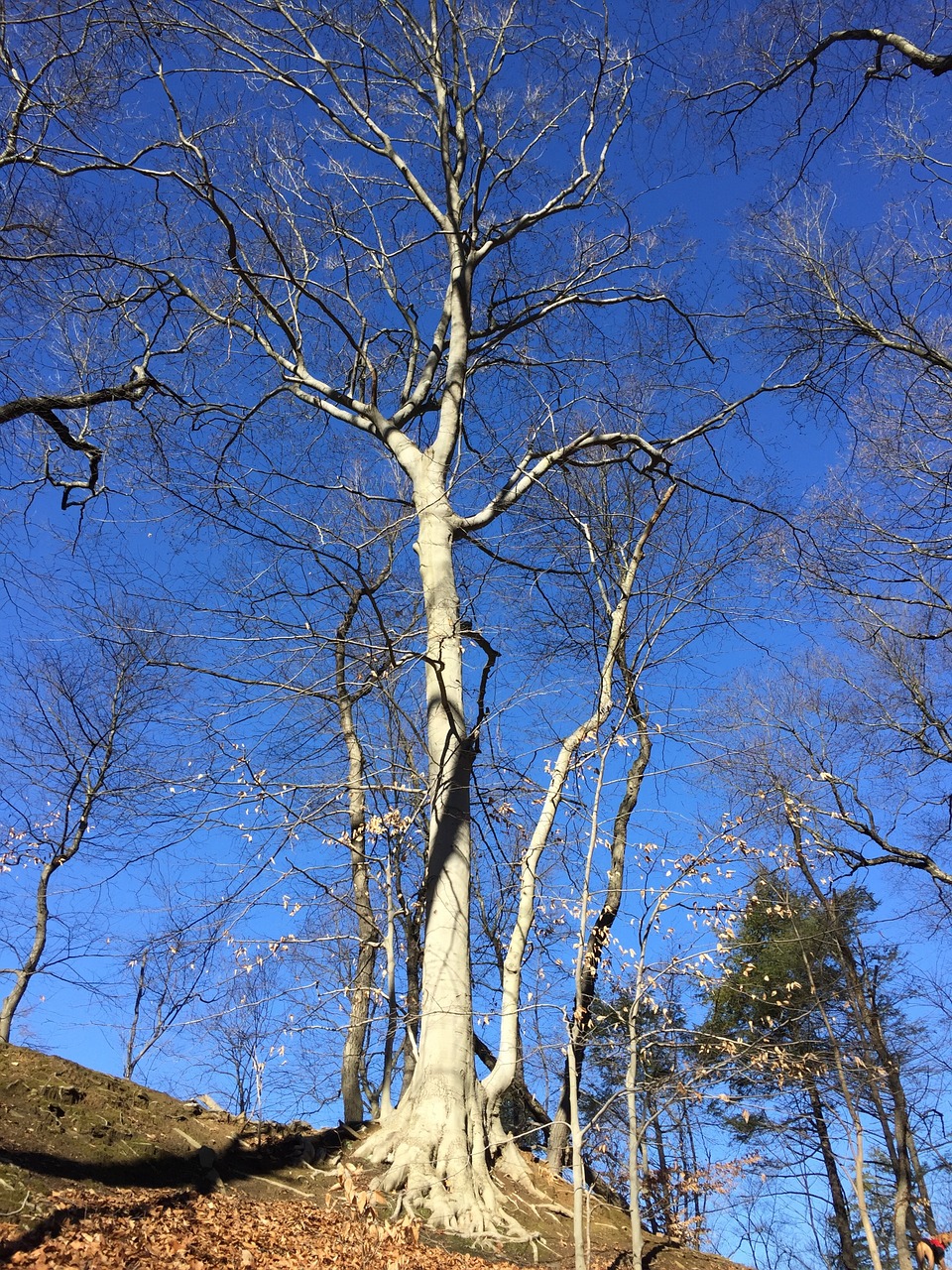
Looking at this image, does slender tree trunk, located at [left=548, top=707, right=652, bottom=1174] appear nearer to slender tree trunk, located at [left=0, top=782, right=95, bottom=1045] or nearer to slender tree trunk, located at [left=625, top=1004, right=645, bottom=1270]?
slender tree trunk, located at [left=625, top=1004, right=645, bottom=1270]

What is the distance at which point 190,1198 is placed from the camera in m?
5.44

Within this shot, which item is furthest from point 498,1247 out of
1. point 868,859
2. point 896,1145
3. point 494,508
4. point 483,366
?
point 896,1145

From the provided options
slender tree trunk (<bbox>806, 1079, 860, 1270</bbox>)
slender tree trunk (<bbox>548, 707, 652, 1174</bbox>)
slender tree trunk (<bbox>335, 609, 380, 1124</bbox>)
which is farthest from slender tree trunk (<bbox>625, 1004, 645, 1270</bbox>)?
slender tree trunk (<bbox>806, 1079, 860, 1270</bbox>)

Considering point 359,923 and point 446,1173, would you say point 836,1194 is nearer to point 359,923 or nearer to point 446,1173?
point 359,923

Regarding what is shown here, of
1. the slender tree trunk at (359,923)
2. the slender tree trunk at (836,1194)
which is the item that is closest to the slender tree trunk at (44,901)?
the slender tree trunk at (359,923)

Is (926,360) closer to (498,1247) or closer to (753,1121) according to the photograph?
(498,1247)

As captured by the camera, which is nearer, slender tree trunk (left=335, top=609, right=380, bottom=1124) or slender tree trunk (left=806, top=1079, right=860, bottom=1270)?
slender tree trunk (left=335, top=609, right=380, bottom=1124)

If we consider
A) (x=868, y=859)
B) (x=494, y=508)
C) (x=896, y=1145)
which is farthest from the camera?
(x=896, y=1145)

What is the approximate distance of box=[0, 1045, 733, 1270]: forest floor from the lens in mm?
4217

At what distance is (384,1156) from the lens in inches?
251

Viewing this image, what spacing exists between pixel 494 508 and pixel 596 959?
4.36 m

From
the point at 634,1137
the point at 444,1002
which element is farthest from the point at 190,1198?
the point at 634,1137

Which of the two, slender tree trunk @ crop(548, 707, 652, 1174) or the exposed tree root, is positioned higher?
slender tree trunk @ crop(548, 707, 652, 1174)

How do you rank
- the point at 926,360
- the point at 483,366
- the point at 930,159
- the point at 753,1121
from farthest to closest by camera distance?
the point at 753,1121
the point at 483,366
the point at 926,360
the point at 930,159
